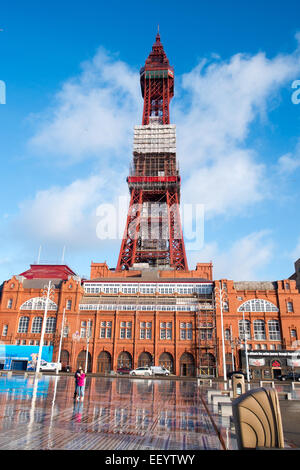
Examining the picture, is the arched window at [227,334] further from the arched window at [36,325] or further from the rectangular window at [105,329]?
the arched window at [36,325]

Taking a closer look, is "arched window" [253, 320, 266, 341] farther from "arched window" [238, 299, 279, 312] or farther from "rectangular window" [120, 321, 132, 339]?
"rectangular window" [120, 321, 132, 339]

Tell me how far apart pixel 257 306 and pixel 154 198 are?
113ft

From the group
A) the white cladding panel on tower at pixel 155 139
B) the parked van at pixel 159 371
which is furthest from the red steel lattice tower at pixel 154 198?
the parked van at pixel 159 371

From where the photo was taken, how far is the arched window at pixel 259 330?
47.6 m

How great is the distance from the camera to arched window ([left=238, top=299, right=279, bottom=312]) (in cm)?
4903

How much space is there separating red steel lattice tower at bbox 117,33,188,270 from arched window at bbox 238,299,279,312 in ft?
45.0

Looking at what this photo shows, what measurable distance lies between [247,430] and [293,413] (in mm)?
9523

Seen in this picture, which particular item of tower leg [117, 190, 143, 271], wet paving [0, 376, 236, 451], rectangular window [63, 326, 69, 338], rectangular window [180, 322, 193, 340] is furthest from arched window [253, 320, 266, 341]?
wet paving [0, 376, 236, 451]

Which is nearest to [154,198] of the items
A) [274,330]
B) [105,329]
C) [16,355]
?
[105,329]

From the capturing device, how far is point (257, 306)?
1945 inches

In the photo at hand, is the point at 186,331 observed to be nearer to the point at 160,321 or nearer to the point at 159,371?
the point at 160,321
